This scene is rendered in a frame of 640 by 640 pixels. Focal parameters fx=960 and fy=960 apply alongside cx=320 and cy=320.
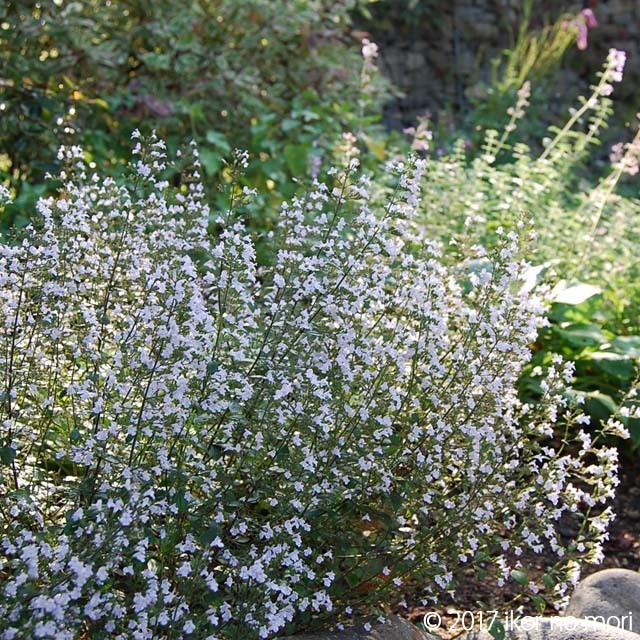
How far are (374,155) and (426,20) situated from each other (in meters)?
5.09

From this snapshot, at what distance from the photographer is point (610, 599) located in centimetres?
292

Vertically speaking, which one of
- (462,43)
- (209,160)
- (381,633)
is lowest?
(381,633)

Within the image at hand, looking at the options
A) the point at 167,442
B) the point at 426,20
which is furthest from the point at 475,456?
the point at 426,20

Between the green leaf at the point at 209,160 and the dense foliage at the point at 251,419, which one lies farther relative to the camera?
the green leaf at the point at 209,160

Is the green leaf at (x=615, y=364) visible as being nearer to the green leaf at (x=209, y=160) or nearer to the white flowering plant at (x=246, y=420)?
the white flowering plant at (x=246, y=420)

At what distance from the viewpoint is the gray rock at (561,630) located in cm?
253

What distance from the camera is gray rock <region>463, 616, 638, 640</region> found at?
253cm

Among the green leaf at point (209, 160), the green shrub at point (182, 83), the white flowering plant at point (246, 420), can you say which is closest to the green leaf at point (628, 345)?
the white flowering plant at point (246, 420)

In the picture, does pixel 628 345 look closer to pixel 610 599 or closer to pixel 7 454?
pixel 610 599

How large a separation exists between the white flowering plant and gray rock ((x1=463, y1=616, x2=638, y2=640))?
3.4 inches

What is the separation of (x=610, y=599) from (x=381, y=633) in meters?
0.87

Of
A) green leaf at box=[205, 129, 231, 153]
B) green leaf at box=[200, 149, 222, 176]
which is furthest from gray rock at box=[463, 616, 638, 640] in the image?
green leaf at box=[205, 129, 231, 153]

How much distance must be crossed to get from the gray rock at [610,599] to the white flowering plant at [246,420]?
0.91 ft

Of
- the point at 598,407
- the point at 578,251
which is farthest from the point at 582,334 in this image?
the point at 578,251
